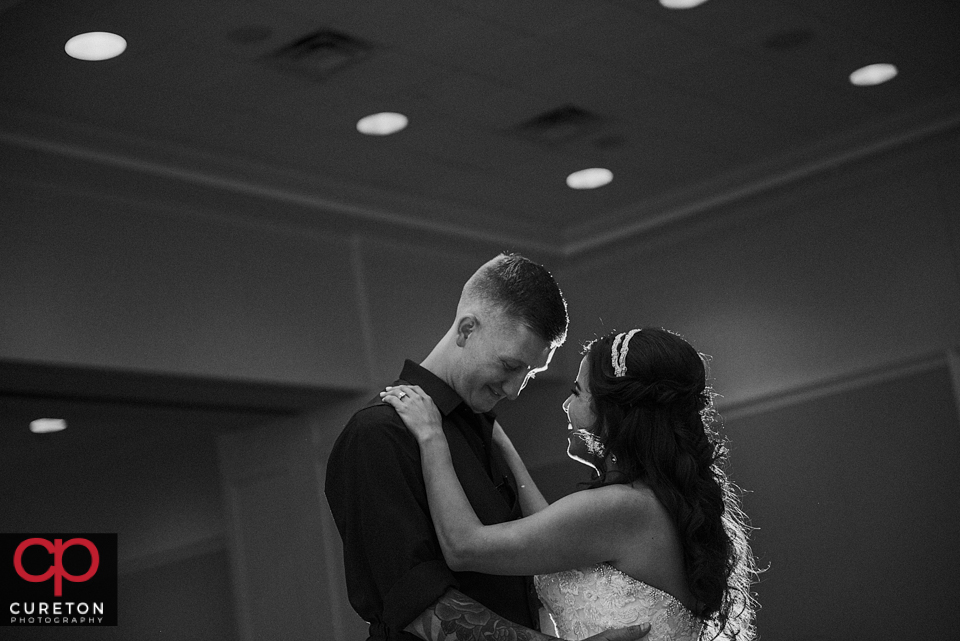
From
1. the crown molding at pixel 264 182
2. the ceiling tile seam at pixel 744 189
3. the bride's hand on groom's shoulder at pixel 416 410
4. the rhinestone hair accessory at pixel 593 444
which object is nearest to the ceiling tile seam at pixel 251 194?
the crown molding at pixel 264 182

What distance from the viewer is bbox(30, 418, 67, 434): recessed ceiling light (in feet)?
17.4

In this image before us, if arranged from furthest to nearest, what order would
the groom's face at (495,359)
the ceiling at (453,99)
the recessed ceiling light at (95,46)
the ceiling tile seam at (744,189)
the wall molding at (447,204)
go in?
1. the ceiling tile seam at (744,189)
2. the wall molding at (447,204)
3. the ceiling at (453,99)
4. the recessed ceiling light at (95,46)
5. the groom's face at (495,359)

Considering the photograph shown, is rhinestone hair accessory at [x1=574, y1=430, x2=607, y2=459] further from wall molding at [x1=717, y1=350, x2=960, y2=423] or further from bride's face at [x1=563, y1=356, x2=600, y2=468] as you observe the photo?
wall molding at [x1=717, y1=350, x2=960, y2=423]

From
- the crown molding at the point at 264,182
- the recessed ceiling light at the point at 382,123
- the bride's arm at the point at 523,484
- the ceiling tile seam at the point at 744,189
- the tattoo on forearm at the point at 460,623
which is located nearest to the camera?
the tattoo on forearm at the point at 460,623

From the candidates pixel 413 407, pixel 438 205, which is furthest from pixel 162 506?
pixel 413 407

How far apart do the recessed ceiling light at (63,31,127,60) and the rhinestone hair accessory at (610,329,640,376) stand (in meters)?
2.51

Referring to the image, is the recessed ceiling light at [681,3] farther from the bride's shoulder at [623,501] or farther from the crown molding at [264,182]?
the bride's shoulder at [623,501]

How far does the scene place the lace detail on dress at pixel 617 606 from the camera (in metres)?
2.47

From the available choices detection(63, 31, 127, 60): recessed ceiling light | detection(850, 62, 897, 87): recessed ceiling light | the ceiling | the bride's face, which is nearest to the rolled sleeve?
the bride's face

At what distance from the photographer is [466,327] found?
2.63m

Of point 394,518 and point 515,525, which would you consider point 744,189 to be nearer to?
point 515,525

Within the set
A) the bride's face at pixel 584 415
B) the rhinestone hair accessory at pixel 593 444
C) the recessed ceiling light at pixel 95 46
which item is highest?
the recessed ceiling light at pixel 95 46

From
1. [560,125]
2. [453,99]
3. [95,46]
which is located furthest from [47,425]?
[560,125]

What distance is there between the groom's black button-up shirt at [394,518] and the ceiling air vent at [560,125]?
3201mm
